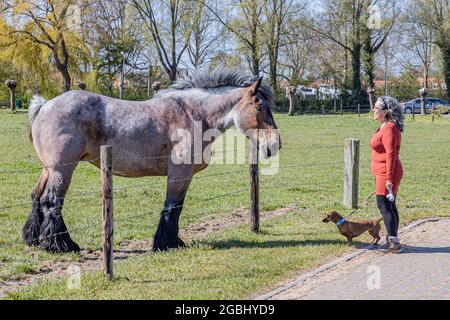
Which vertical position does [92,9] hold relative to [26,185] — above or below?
above

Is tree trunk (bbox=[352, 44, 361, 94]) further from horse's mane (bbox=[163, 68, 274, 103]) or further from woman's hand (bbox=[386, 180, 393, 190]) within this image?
woman's hand (bbox=[386, 180, 393, 190])

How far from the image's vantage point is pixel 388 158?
306 inches

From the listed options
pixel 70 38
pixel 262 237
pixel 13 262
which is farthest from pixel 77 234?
pixel 70 38

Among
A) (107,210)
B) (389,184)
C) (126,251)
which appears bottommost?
(126,251)

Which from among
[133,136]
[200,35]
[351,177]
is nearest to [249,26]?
[200,35]

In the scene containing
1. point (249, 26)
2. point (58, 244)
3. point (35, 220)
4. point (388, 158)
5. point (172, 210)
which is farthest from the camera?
point (249, 26)

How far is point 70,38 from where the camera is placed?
4566 cm

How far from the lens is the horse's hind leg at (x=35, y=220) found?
828 centimetres

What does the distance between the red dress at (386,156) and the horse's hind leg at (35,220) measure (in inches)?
173

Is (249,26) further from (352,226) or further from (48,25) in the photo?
(352,226)

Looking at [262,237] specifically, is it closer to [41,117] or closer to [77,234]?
[77,234]

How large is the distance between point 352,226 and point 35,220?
4275mm

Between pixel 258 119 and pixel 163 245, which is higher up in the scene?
pixel 258 119

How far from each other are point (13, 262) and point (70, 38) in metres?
40.4
